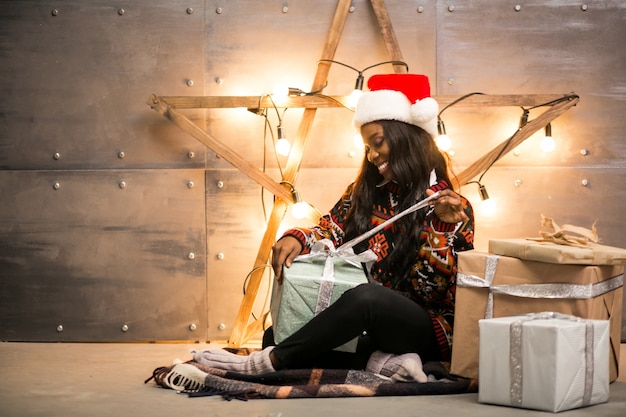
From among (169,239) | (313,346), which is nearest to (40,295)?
(169,239)

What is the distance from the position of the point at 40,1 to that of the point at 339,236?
5.56 ft

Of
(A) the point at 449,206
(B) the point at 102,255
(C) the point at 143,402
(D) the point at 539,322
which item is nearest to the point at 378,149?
(A) the point at 449,206

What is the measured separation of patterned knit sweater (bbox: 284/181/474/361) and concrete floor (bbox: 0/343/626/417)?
0.43m

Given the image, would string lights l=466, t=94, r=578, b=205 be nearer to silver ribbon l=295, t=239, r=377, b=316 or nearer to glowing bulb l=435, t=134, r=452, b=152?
glowing bulb l=435, t=134, r=452, b=152

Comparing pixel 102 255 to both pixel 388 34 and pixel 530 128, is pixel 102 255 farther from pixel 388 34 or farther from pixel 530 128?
pixel 530 128

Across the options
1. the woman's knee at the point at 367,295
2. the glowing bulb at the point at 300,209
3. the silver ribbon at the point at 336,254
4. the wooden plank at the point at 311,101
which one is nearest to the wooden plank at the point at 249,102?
the wooden plank at the point at 311,101

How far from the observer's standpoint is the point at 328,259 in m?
2.64

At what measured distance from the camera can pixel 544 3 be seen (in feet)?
11.3

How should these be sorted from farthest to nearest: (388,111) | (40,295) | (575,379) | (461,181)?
1. (40,295)
2. (461,181)
3. (388,111)
4. (575,379)

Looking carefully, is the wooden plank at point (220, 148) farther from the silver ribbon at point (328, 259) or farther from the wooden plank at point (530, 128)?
the wooden plank at point (530, 128)

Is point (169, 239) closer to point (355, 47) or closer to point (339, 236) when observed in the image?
point (339, 236)

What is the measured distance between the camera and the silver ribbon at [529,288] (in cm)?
240

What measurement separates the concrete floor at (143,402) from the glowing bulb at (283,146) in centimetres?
97

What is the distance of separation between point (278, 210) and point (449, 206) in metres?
0.91
